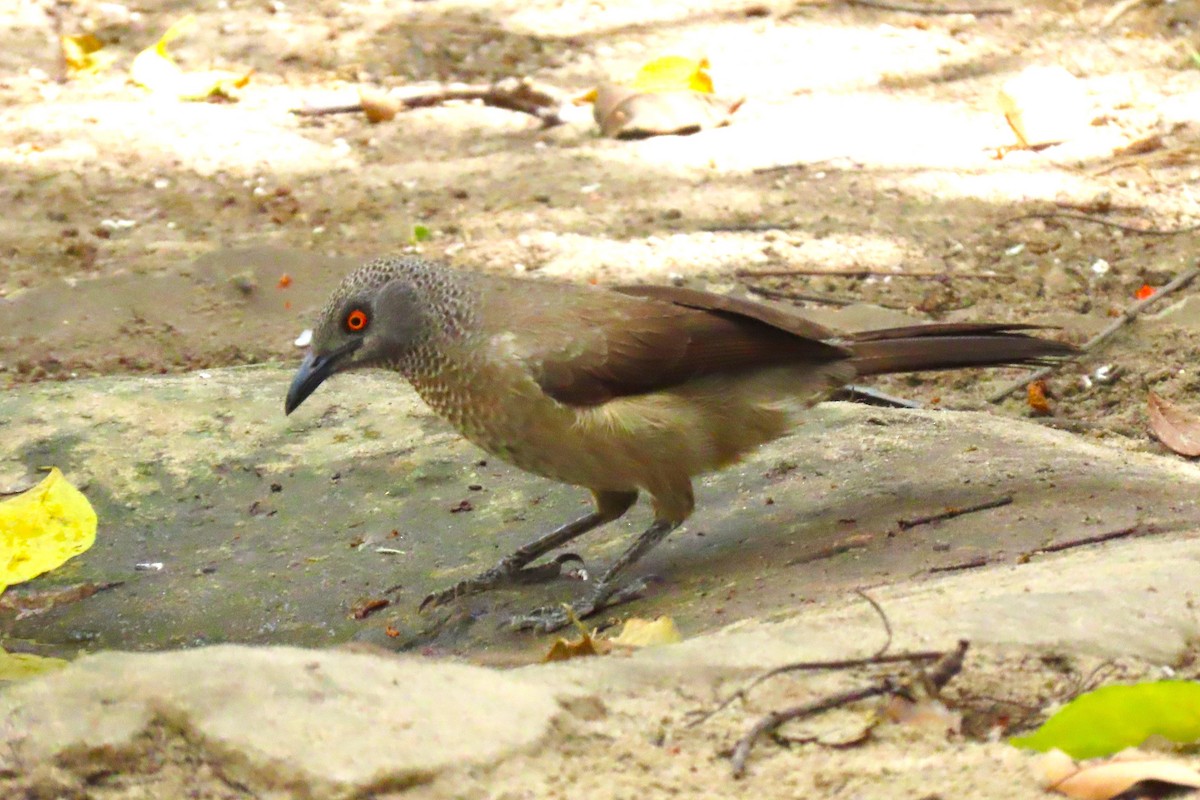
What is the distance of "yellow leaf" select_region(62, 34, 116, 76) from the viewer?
8.25m

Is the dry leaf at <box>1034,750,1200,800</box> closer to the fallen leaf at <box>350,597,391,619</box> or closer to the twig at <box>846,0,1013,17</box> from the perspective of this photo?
the fallen leaf at <box>350,597,391,619</box>

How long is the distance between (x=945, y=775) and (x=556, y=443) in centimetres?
202

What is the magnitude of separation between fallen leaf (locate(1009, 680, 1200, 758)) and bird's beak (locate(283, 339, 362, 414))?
8.76 ft

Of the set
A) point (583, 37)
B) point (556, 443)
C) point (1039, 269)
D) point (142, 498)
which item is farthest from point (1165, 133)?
point (142, 498)

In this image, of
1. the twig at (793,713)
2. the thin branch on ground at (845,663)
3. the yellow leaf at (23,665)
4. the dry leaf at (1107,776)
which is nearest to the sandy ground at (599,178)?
the yellow leaf at (23,665)

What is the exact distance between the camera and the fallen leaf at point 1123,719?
2.09 metres

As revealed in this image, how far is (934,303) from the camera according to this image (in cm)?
581

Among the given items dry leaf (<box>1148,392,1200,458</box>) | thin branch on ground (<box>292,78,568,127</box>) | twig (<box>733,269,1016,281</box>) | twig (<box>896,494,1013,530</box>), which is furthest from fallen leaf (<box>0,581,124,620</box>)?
thin branch on ground (<box>292,78,568,127</box>)

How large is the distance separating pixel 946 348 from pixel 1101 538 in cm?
95

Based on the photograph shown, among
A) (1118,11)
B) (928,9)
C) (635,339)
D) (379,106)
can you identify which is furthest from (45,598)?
(1118,11)

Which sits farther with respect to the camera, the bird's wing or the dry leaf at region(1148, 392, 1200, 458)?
the dry leaf at region(1148, 392, 1200, 458)

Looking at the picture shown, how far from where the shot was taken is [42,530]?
3.65 meters

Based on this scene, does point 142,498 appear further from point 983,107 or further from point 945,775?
point 983,107

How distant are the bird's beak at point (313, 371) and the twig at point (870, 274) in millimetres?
2275
